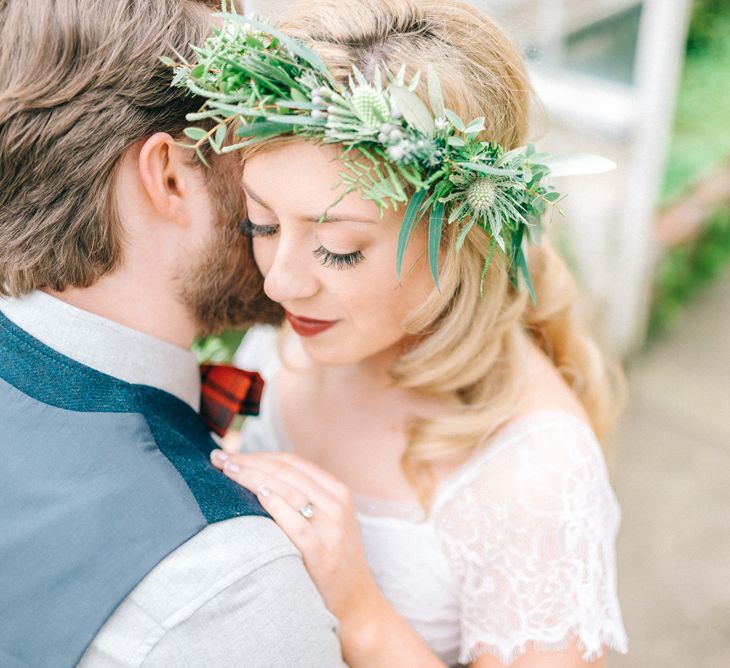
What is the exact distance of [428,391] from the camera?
193cm

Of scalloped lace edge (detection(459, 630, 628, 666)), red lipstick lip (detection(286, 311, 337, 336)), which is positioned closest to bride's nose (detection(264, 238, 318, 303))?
red lipstick lip (detection(286, 311, 337, 336))

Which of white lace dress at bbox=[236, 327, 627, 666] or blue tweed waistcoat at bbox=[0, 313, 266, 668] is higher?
blue tweed waistcoat at bbox=[0, 313, 266, 668]

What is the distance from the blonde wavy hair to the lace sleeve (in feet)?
0.33

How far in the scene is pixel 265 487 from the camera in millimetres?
1543

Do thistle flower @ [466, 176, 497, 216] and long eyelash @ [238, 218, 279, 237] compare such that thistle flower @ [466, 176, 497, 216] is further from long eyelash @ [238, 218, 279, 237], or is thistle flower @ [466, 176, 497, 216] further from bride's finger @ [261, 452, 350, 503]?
bride's finger @ [261, 452, 350, 503]

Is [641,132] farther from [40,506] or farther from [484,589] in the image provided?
[40,506]

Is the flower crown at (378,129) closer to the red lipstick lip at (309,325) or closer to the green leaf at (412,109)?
the green leaf at (412,109)

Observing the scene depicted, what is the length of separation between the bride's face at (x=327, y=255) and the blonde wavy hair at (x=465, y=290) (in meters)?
0.05

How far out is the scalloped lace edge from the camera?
5.46 feet

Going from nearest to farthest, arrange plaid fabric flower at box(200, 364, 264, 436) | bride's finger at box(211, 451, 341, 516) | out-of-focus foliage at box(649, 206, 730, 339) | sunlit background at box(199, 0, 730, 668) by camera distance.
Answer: bride's finger at box(211, 451, 341, 516) → plaid fabric flower at box(200, 364, 264, 436) → sunlit background at box(199, 0, 730, 668) → out-of-focus foliage at box(649, 206, 730, 339)

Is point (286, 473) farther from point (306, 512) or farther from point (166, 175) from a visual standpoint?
point (166, 175)

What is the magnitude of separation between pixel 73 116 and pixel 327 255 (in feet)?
1.79

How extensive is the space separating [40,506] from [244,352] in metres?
1.33

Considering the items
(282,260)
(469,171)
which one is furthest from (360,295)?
(469,171)
